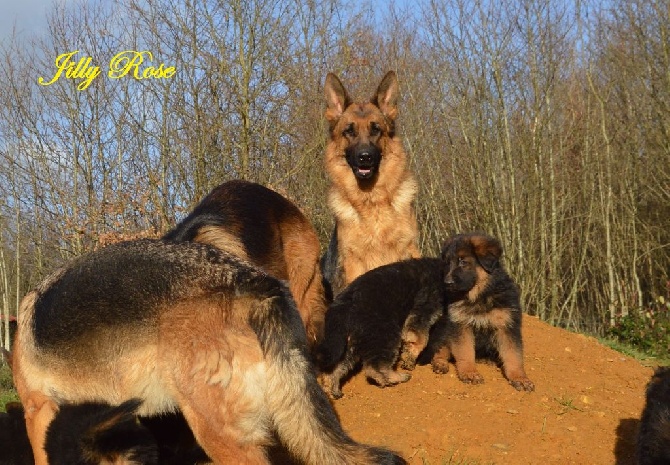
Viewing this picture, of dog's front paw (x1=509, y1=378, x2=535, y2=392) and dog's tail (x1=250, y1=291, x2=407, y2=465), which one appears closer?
dog's tail (x1=250, y1=291, x2=407, y2=465)

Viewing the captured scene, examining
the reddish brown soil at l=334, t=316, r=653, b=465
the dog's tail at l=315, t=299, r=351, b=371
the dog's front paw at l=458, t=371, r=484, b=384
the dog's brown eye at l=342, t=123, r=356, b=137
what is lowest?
the reddish brown soil at l=334, t=316, r=653, b=465

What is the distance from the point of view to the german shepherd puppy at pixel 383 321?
21.1 ft

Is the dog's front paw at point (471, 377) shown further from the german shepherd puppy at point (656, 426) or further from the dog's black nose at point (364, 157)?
the dog's black nose at point (364, 157)

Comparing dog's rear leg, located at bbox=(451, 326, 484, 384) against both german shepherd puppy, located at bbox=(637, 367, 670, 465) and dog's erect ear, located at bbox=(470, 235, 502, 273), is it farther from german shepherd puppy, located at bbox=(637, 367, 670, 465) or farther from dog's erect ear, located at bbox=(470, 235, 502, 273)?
german shepherd puppy, located at bbox=(637, 367, 670, 465)

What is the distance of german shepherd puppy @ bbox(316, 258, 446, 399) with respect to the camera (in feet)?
21.1

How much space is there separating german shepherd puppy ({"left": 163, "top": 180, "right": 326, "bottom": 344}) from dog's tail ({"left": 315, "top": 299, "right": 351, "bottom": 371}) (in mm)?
346

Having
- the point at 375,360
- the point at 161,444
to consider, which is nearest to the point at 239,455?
the point at 161,444

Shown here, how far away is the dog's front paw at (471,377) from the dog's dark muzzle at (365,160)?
2640 mm

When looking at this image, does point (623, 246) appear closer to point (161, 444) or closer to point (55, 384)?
point (161, 444)

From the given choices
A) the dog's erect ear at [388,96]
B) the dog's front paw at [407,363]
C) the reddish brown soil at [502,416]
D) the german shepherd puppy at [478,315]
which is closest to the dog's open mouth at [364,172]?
the dog's erect ear at [388,96]

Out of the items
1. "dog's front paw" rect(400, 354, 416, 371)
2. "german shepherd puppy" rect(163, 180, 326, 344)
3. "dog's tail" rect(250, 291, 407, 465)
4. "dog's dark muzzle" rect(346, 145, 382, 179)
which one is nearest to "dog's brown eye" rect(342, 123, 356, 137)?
"dog's dark muzzle" rect(346, 145, 382, 179)

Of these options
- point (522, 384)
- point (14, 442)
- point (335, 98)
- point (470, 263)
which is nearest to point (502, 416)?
point (522, 384)

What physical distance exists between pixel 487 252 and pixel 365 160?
1969mm

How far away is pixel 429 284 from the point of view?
23.2ft
